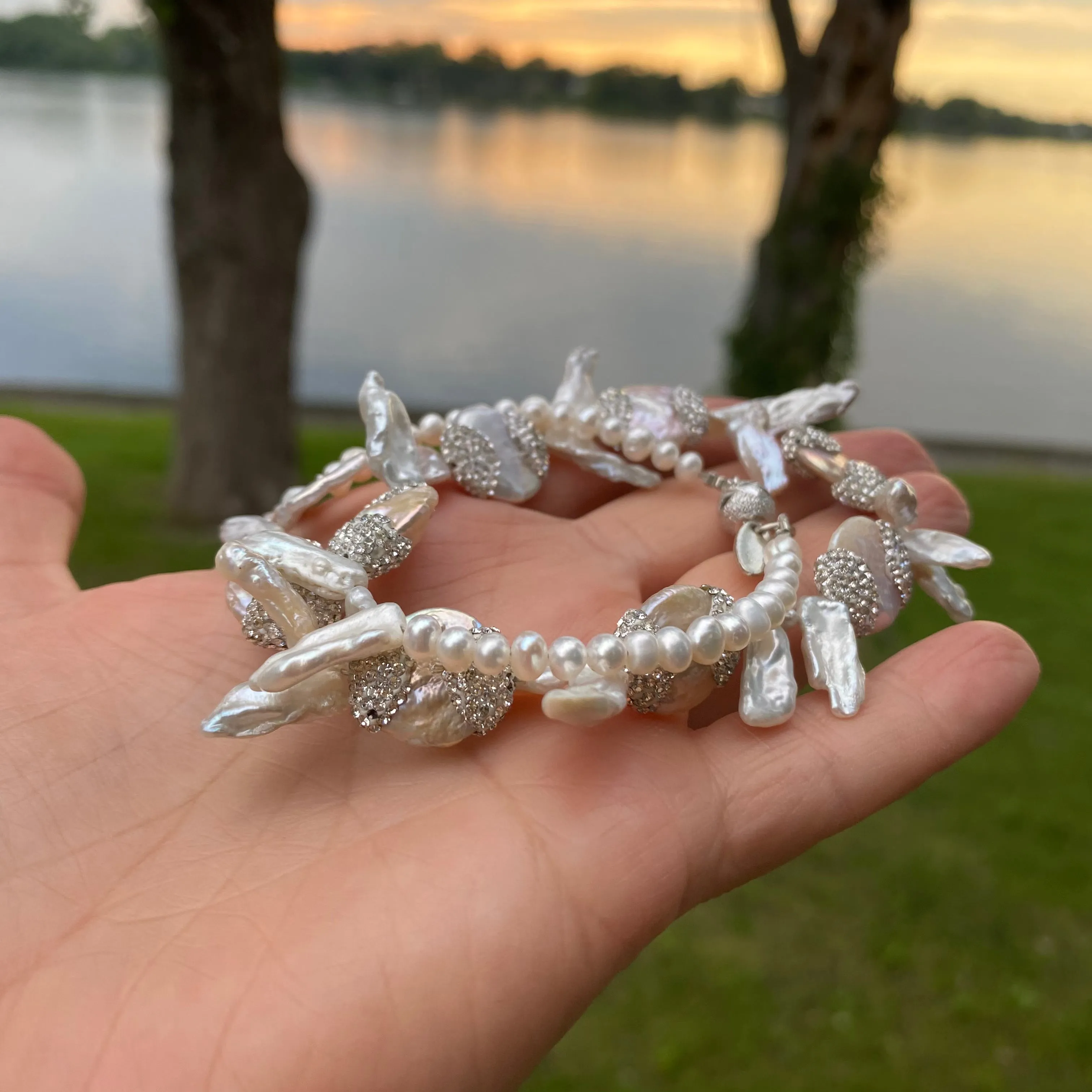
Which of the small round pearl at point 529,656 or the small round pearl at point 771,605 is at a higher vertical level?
the small round pearl at point 771,605

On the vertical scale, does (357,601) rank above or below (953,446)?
above

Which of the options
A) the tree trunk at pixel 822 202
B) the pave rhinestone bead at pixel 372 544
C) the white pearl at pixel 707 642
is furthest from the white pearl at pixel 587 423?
the tree trunk at pixel 822 202

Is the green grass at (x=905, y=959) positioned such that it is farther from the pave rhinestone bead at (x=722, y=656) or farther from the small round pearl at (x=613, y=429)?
the small round pearl at (x=613, y=429)

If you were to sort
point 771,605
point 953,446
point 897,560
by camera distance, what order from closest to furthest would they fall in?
point 771,605 → point 897,560 → point 953,446

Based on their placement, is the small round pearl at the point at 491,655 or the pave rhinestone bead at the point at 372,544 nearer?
the small round pearl at the point at 491,655

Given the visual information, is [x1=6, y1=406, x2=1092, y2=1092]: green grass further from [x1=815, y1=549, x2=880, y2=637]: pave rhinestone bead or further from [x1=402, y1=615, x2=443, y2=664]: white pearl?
[x1=402, y1=615, x2=443, y2=664]: white pearl

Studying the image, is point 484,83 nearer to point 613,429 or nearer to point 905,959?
point 613,429

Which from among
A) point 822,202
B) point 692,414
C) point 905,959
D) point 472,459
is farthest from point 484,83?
point 905,959
